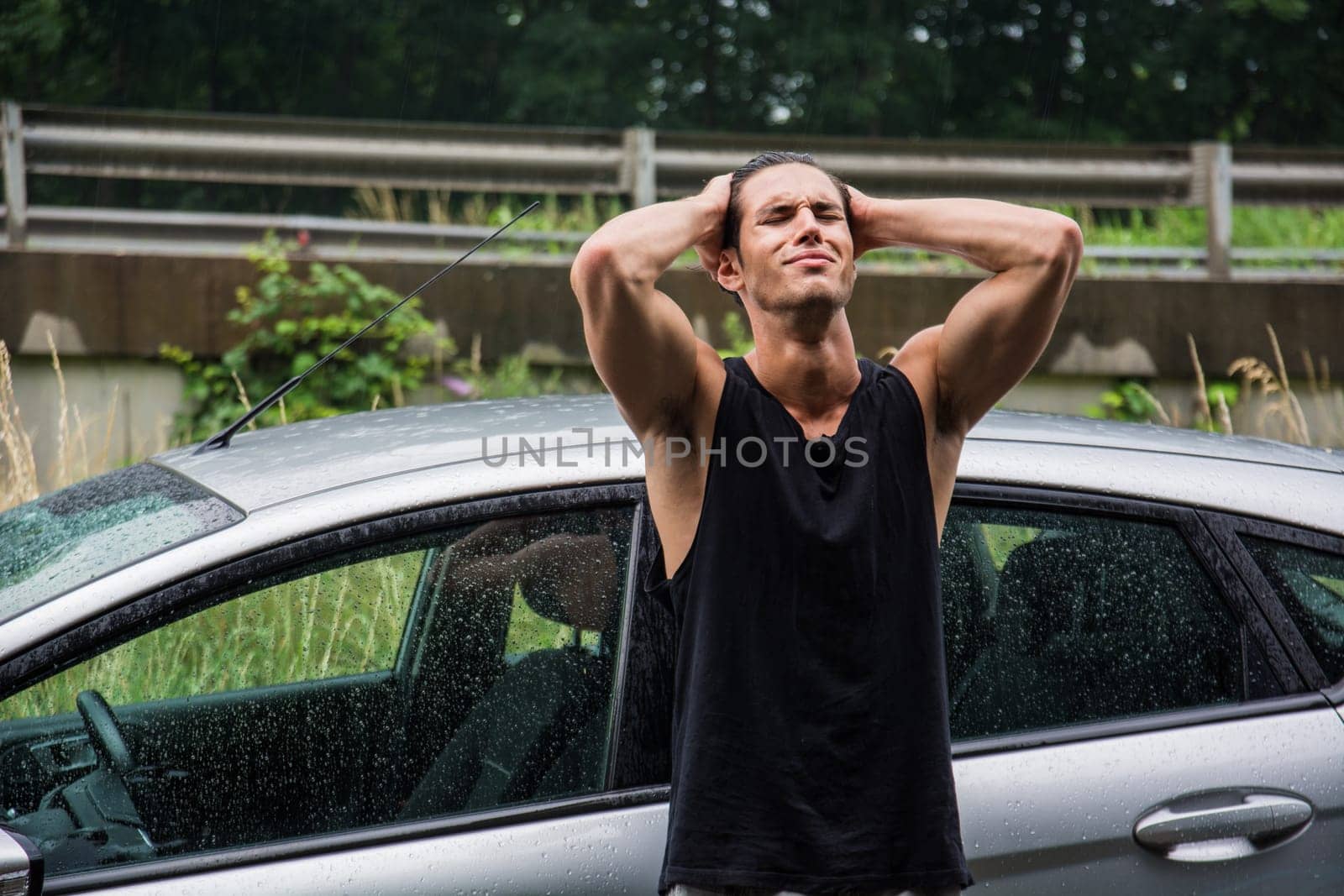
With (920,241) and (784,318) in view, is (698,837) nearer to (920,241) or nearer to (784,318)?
(784,318)

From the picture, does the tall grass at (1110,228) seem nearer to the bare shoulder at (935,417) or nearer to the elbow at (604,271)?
the bare shoulder at (935,417)

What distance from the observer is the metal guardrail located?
6.52m

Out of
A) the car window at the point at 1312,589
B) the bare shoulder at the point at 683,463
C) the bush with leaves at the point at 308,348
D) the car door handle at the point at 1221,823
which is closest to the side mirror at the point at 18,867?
the bare shoulder at the point at 683,463

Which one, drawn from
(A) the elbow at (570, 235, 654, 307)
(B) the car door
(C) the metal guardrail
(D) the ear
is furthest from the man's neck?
(C) the metal guardrail

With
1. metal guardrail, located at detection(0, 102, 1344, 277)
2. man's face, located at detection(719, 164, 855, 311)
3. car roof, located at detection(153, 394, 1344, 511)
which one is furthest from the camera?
metal guardrail, located at detection(0, 102, 1344, 277)

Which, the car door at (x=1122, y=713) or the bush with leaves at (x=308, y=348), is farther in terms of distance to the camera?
the bush with leaves at (x=308, y=348)

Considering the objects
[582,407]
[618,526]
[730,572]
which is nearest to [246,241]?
[582,407]

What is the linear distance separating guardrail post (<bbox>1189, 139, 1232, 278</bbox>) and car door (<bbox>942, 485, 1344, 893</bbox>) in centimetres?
520

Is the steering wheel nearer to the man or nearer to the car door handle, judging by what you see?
the man

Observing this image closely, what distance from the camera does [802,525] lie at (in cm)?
168

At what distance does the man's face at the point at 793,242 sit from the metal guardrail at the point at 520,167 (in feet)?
15.5

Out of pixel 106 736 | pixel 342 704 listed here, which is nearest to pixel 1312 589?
pixel 342 704

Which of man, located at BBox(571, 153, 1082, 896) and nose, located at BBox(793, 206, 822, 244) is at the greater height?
nose, located at BBox(793, 206, 822, 244)

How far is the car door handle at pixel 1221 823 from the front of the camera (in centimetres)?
200
